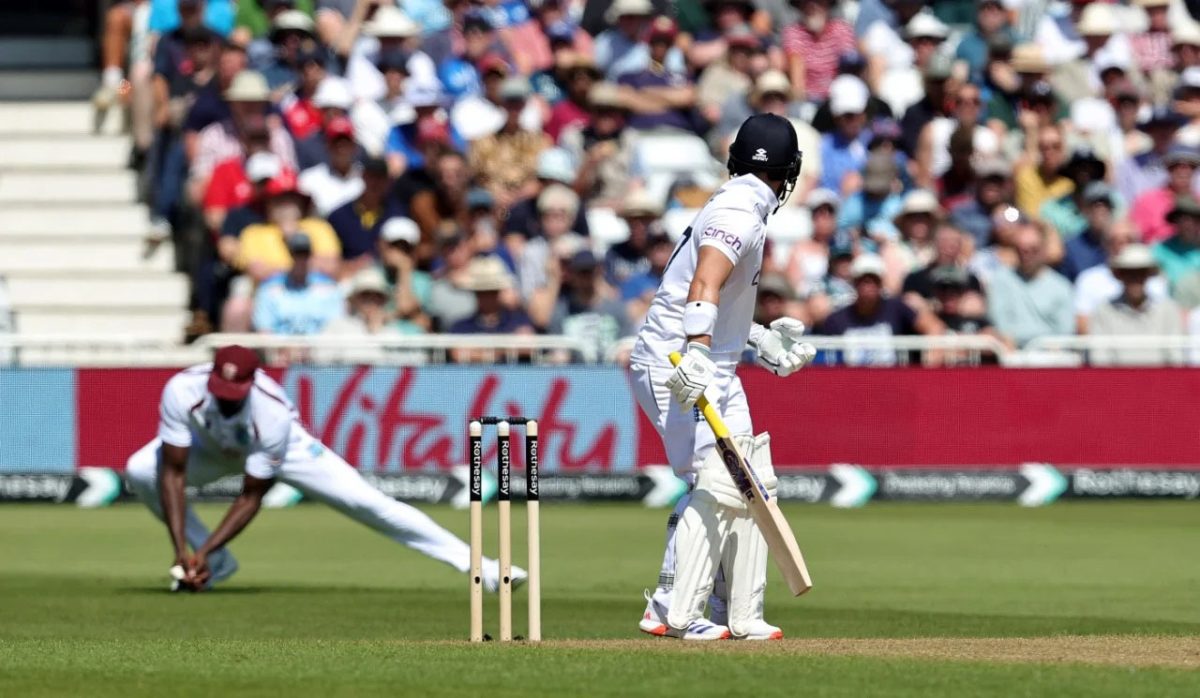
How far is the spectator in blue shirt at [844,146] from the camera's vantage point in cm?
2211

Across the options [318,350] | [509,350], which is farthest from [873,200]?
[318,350]

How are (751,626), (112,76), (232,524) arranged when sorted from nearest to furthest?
(751,626) < (232,524) < (112,76)

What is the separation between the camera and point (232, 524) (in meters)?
12.9

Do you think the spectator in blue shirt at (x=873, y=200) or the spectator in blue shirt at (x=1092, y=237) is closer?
the spectator in blue shirt at (x=1092, y=237)

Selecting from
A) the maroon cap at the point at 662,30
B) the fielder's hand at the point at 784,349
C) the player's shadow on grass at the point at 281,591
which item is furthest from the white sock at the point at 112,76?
the fielder's hand at the point at 784,349

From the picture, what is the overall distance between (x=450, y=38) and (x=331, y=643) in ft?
45.8

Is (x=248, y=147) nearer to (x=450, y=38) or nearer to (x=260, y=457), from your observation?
(x=450, y=38)

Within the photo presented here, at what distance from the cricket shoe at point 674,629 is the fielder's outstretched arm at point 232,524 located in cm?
383

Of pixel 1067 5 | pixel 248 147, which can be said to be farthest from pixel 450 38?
pixel 1067 5

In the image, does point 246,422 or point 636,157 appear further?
point 636,157

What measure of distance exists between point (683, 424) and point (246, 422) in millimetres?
4164

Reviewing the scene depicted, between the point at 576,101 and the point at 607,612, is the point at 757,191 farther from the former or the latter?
the point at 576,101

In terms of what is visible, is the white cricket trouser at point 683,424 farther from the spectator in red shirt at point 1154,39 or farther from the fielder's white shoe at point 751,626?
the spectator in red shirt at point 1154,39

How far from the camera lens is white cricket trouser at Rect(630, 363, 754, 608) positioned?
31.1 ft
